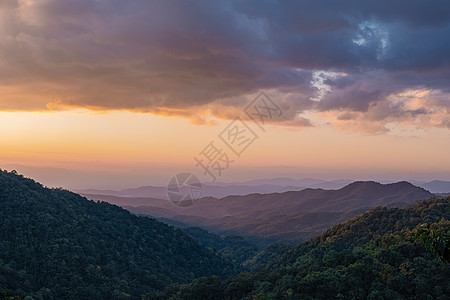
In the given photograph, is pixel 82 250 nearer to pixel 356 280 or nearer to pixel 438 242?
pixel 356 280

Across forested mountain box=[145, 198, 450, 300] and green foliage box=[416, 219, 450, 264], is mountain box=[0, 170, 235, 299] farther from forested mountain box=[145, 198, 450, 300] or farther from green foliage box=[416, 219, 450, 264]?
green foliage box=[416, 219, 450, 264]

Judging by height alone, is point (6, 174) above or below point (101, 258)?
above

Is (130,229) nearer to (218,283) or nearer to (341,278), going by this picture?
(218,283)

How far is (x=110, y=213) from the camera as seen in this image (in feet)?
347

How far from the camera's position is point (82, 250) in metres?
75.4

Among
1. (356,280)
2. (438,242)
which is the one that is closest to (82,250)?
(356,280)

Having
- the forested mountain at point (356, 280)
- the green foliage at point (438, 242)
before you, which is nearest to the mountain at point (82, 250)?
the forested mountain at point (356, 280)

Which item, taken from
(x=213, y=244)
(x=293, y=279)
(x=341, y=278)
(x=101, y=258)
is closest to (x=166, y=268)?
(x=101, y=258)

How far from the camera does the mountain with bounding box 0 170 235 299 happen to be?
6347 centimetres

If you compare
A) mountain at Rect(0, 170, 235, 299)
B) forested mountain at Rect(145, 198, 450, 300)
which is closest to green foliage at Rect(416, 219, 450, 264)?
forested mountain at Rect(145, 198, 450, 300)

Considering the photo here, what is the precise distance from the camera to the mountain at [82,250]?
6347 cm

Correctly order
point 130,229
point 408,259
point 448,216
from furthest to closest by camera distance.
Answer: point 130,229 < point 448,216 < point 408,259

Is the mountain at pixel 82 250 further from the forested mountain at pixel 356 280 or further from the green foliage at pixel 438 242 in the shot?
the green foliage at pixel 438 242

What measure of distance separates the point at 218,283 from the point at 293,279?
13231 mm
